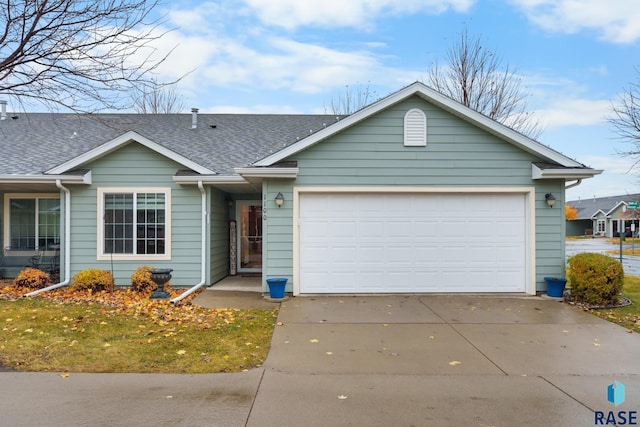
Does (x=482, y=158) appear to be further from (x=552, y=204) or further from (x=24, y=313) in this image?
(x=24, y=313)

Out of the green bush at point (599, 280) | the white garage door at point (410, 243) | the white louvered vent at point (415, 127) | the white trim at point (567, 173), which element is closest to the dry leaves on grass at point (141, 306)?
the white garage door at point (410, 243)

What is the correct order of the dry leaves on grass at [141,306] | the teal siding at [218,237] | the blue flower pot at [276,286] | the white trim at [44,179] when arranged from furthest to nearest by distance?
the teal siding at [218,237]
the white trim at [44,179]
the blue flower pot at [276,286]
the dry leaves on grass at [141,306]

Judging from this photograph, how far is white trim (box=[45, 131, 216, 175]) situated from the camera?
9953 millimetres

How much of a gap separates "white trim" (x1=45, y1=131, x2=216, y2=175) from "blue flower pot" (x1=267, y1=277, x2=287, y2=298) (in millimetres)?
3252

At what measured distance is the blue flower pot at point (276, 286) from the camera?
868 centimetres

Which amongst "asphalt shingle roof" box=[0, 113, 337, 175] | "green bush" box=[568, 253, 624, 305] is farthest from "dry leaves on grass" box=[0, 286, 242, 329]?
"green bush" box=[568, 253, 624, 305]

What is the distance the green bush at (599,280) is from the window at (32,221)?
12.9 m

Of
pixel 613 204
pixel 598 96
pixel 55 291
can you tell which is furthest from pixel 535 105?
pixel 613 204

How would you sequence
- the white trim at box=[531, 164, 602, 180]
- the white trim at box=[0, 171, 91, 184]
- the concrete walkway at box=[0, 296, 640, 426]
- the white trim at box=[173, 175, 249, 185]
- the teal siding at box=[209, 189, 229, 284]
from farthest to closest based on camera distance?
1. the teal siding at box=[209, 189, 229, 284]
2. the white trim at box=[173, 175, 249, 185]
3. the white trim at box=[0, 171, 91, 184]
4. the white trim at box=[531, 164, 602, 180]
5. the concrete walkway at box=[0, 296, 640, 426]

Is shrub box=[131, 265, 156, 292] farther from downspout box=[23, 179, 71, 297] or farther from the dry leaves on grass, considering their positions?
downspout box=[23, 179, 71, 297]

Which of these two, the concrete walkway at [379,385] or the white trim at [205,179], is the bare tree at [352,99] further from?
the concrete walkway at [379,385]

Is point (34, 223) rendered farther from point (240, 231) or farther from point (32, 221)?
point (240, 231)

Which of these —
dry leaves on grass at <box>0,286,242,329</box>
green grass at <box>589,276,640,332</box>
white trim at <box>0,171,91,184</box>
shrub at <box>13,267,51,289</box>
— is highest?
white trim at <box>0,171,91,184</box>

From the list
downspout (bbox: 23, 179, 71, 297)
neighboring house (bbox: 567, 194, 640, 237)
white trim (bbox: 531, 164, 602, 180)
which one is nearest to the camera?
white trim (bbox: 531, 164, 602, 180)
